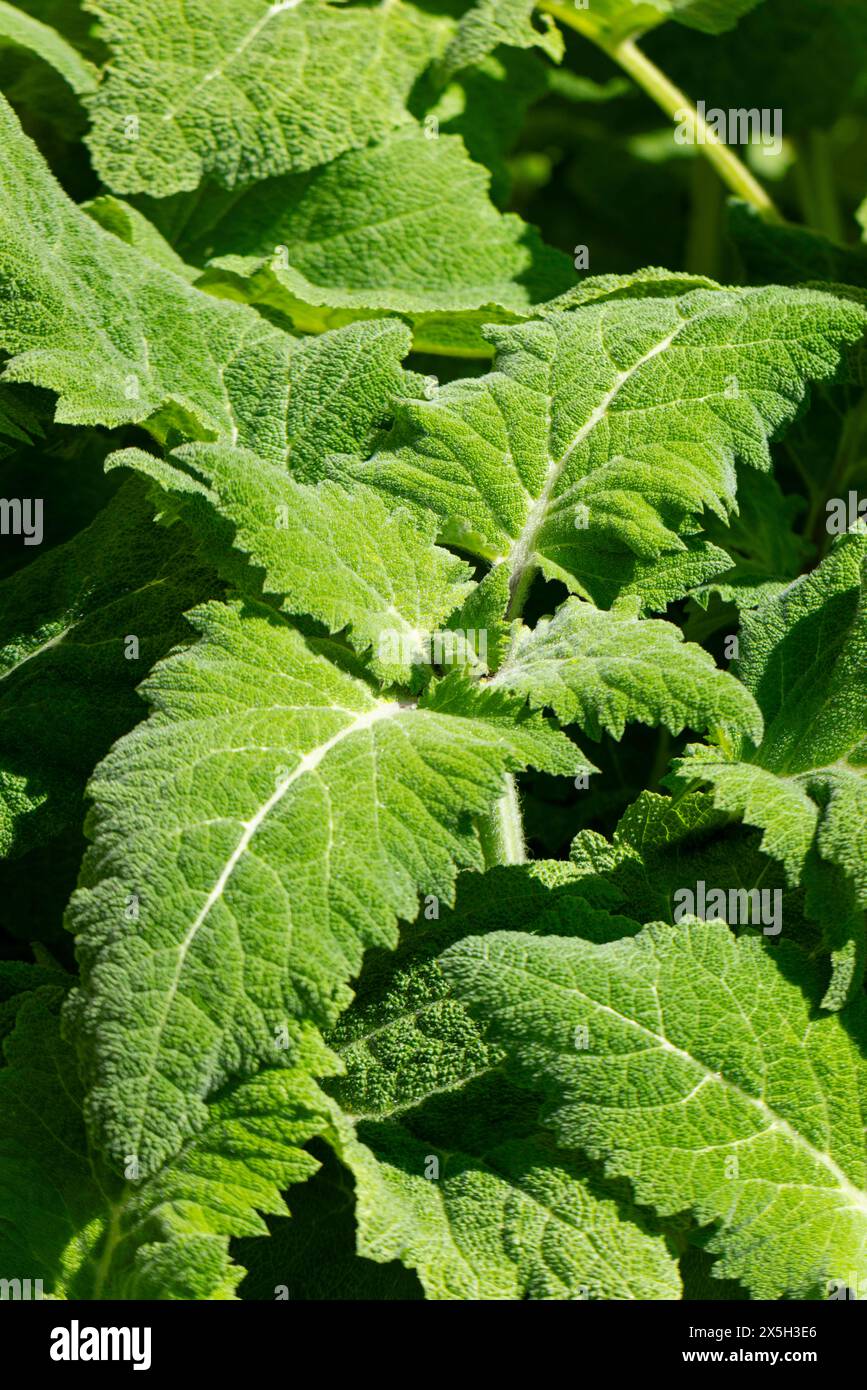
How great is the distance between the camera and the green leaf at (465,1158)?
6.38ft

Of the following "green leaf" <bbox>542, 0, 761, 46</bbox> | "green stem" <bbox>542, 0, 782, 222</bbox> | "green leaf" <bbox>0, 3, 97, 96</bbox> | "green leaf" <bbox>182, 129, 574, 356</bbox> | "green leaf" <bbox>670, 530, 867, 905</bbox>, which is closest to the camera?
"green leaf" <bbox>670, 530, 867, 905</bbox>

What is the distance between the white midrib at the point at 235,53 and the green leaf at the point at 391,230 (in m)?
0.25

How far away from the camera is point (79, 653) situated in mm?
2486

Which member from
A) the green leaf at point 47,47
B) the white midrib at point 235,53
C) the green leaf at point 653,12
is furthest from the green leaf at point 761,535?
the green leaf at point 47,47

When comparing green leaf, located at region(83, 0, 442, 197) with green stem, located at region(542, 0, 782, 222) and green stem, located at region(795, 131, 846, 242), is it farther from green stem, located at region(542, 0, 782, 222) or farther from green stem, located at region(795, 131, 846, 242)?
green stem, located at region(795, 131, 846, 242)

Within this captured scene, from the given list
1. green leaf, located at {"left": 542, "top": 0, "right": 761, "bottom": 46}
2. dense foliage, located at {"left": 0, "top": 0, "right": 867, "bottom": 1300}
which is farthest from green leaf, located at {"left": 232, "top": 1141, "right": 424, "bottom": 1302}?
green leaf, located at {"left": 542, "top": 0, "right": 761, "bottom": 46}

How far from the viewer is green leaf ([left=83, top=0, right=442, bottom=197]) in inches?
119

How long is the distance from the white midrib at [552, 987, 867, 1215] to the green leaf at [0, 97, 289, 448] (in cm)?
118

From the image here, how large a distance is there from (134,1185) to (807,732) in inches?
48.9

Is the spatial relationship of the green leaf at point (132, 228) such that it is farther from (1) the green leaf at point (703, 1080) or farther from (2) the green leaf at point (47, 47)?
(1) the green leaf at point (703, 1080)

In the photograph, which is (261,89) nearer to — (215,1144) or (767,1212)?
(215,1144)
